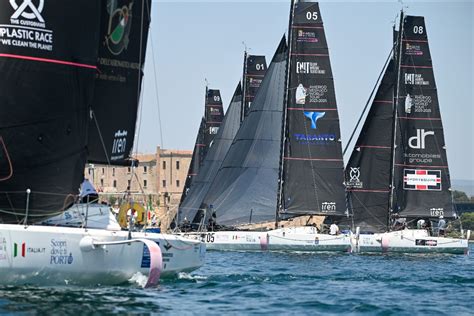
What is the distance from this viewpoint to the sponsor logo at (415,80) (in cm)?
4681

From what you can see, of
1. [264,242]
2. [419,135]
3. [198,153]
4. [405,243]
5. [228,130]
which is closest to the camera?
[264,242]

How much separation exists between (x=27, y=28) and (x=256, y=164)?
959 inches

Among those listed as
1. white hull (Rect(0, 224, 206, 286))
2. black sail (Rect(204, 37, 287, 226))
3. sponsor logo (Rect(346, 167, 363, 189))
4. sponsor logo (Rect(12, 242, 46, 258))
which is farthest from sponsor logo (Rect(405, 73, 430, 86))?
sponsor logo (Rect(12, 242, 46, 258))

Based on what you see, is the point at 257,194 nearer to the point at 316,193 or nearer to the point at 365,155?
the point at 316,193

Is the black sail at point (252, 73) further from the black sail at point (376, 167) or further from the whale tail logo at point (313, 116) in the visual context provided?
the whale tail logo at point (313, 116)

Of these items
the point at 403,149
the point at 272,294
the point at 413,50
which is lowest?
the point at 272,294

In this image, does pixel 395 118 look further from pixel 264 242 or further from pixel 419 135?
pixel 264 242

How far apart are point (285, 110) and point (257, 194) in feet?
11.6

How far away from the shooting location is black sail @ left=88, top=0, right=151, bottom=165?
2458 cm

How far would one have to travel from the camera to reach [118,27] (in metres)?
24.9

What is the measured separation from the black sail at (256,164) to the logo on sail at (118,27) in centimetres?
1922

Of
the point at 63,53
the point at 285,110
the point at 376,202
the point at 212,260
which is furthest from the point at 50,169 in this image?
the point at 376,202

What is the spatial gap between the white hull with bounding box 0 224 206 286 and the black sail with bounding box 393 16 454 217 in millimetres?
26093

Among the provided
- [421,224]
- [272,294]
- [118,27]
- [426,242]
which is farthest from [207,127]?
[272,294]
